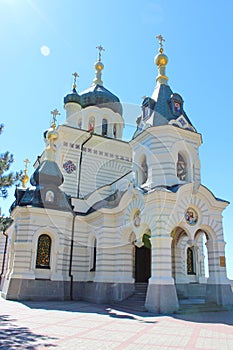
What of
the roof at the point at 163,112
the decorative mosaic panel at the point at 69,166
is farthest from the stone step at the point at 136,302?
the decorative mosaic panel at the point at 69,166

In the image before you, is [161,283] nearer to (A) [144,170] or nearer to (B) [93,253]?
(A) [144,170]

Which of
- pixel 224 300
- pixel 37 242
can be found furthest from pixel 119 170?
pixel 224 300

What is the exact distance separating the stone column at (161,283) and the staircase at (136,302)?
0.72m

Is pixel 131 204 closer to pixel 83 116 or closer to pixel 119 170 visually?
pixel 119 170

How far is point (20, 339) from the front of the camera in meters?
7.10

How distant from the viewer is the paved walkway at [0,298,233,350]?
6773mm

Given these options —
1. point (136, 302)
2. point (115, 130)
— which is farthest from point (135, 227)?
point (115, 130)

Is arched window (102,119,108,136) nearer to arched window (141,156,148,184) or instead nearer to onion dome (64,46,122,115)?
onion dome (64,46,122,115)

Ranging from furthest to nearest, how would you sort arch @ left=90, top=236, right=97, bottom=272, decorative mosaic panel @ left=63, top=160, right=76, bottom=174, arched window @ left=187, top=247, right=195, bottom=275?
decorative mosaic panel @ left=63, top=160, right=76, bottom=174 < arched window @ left=187, top=247, right=195, bottom=275 < arch @ left=90, top=236, right=97, bottom=272

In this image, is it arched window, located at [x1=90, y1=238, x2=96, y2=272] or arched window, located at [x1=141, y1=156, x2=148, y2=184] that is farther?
arched window, located at [x1=90, y1=238, x2=96, y2=272]

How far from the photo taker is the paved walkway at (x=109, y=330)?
6.77 meters

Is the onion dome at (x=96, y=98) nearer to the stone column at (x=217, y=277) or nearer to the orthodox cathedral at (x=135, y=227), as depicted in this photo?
the orthodox cathedral at (x=135, y=227)

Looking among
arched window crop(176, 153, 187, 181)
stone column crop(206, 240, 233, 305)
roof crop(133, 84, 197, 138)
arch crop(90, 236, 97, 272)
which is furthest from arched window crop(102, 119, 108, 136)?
stone column crop(206, 240, 233, 305)

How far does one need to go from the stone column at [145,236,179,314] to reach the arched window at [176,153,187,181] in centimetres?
372
